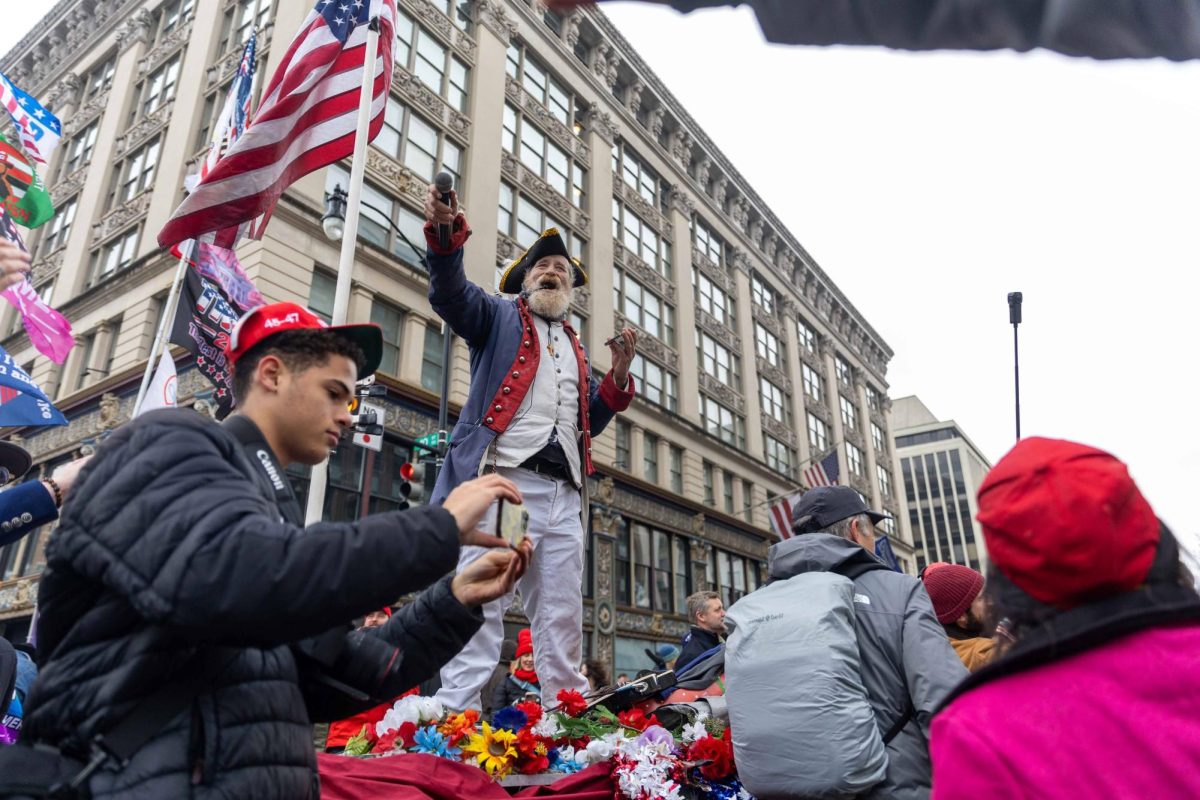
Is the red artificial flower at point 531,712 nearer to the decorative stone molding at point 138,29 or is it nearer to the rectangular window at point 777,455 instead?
the decorative stone molding at point 138,29

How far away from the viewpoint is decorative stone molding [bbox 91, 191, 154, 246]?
21.9 m

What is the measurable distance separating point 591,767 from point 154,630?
290 cm

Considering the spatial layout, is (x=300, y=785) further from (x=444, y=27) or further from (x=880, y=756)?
(x=444, y=27)

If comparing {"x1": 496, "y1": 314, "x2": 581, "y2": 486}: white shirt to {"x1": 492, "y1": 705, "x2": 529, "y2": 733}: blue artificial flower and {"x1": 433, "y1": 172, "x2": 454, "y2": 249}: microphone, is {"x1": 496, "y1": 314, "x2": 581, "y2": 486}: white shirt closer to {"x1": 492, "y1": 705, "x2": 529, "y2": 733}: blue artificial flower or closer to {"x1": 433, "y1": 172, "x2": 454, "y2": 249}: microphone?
{"x1": 433, "y1": 172, "x2": 454, "y2": 249}: microphone

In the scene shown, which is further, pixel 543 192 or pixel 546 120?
pixel 546 120

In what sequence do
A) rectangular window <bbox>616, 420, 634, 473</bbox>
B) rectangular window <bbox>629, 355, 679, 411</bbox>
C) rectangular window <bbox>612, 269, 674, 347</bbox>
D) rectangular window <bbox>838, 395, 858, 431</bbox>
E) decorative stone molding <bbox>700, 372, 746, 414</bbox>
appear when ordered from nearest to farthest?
1. rectangular window <bbox>616, 420, 634, 473</bbox>
2. rectangular window <bbox>629, 355, 679, 411</bbox>
3. rectangular window <bbox>612, 269, 674, 347</bbox>
4. decorative stone molding <bbox>700, 372, 746, 414</bbox>
5. rectangular window <bbox>838, 395, 858, 431</bbox>

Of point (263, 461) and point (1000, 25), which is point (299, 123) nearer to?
point (263, 461)

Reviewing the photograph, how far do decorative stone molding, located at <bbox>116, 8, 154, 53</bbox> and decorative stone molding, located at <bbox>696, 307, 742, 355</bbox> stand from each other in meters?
22.9

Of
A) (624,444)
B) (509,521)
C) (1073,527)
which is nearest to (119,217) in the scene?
(624,444)

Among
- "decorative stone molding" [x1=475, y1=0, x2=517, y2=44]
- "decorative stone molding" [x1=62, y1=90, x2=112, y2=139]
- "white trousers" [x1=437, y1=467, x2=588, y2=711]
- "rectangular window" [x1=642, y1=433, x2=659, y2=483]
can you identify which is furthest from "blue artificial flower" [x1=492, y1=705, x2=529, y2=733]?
"decorative stone molding" [x1=62, y1=90, x2=112, y2=139]

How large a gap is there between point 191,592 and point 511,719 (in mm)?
3059

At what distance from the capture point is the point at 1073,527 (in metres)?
1.58

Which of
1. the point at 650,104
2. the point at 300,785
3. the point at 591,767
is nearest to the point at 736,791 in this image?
the point at 591,767

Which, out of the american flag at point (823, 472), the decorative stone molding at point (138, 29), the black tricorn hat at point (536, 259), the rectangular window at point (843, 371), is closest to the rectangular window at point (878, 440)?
the rectangular window at point (843, 371)
